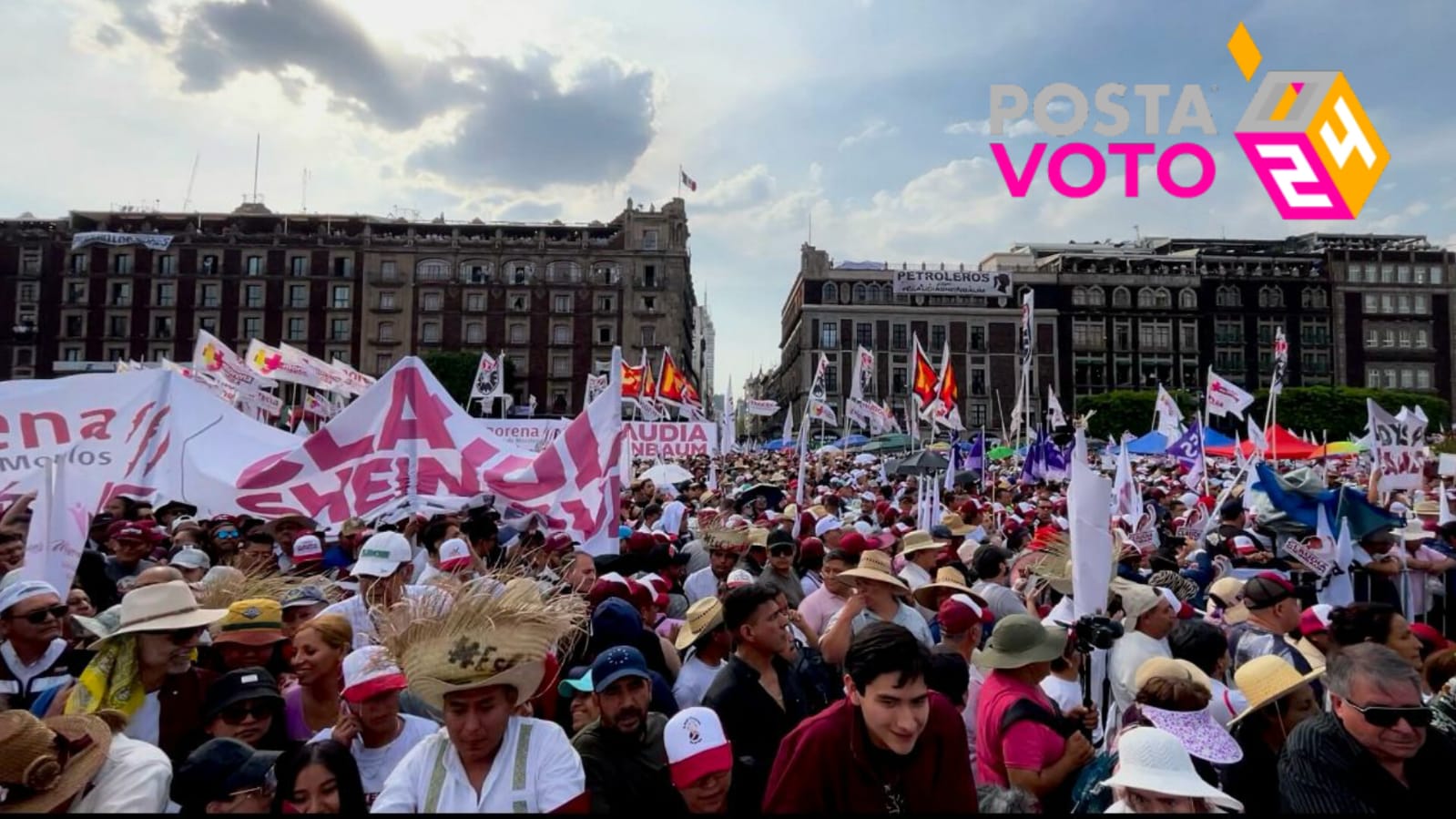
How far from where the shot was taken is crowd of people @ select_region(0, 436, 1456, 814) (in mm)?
2699

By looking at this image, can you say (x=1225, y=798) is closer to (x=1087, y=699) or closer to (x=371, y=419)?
(x=1087, y=699)

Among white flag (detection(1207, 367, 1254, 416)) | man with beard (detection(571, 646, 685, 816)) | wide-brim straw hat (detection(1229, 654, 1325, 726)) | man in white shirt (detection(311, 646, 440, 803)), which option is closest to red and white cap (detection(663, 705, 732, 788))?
man with beard (detection(571, 646, 685, 816))

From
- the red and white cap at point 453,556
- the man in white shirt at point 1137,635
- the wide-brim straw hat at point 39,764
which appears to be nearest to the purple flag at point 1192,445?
the man in white shirt at point 1137,635

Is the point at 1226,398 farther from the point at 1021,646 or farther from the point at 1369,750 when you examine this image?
the point at 1369,750

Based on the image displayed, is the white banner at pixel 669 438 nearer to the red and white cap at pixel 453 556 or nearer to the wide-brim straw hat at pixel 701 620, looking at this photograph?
the red and white cap at pixel 453 556

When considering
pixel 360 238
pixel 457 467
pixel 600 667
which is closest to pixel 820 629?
pixel 600 667

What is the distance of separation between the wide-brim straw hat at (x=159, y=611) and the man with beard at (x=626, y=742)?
1693mm

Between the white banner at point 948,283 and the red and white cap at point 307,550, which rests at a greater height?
the white banner at point 948,283

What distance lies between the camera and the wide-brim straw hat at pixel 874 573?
4.86 m

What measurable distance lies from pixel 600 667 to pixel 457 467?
5813mm

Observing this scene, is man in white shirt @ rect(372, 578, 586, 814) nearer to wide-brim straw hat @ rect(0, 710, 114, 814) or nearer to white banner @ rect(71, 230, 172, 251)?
wide-brim straw hat @ rect(0, 710, 114, 814)

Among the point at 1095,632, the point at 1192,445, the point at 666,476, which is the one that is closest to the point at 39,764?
the point at 1095,632

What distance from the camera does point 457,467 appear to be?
28.9ft

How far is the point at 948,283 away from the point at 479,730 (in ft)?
253
